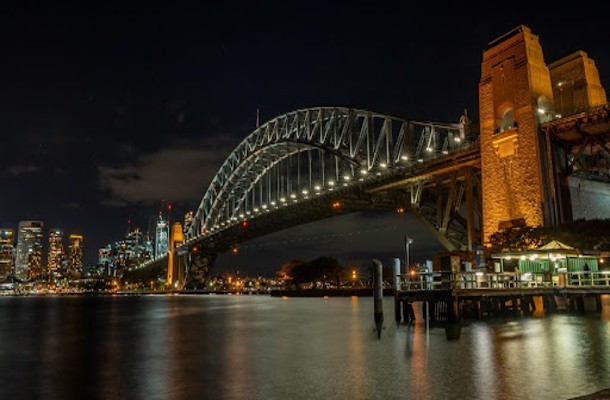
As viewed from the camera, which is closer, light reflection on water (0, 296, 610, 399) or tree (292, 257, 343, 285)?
light reflection on water (0, 296, 610, 399)

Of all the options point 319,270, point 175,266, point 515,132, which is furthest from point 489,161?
point 175,266

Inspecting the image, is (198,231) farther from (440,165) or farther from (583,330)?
(583,330)

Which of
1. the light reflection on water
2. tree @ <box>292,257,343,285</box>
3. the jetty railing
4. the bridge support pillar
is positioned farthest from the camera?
the bridge support pillar

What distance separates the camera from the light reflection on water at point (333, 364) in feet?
40.3

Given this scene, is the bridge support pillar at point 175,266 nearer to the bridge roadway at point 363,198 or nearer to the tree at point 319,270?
the bridge roadway at point 363,198

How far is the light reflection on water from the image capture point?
40.3 feet

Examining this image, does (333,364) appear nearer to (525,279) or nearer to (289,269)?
(525,279)

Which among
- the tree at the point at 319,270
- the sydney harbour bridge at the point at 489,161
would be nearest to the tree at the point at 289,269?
the tree at the point at 319,270

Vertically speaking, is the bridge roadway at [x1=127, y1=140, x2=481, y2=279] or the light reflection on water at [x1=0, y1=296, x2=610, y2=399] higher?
the bridge roadway at [x1=127, y1=140, x2=481, y2=279]

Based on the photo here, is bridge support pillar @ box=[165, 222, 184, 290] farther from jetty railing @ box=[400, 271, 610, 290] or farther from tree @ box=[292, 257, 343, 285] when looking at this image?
jetty railing @ box=[400, 271, 610, 290]

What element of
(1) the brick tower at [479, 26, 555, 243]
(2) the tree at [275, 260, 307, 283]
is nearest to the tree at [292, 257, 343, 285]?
(2) the tree at [275, 260, 307, 283]

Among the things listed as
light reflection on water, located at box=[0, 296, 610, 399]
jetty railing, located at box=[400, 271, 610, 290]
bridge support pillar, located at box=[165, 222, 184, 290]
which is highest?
bridge support pillar, located at box=[165, 222, 184, 290]

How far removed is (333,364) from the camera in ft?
52.8

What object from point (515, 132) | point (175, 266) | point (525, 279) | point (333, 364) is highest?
point (515, 132)
